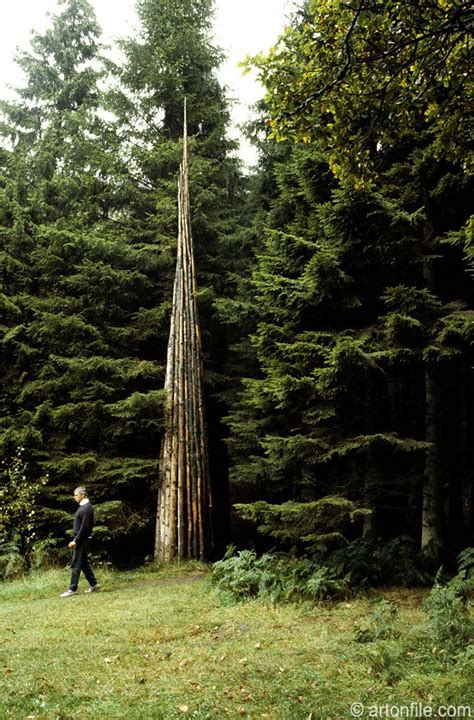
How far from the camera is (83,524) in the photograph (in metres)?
7.80

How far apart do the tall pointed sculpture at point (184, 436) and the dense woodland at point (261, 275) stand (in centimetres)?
39

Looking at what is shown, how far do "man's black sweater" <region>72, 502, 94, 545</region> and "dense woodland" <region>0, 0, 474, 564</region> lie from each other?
1818 millimetres

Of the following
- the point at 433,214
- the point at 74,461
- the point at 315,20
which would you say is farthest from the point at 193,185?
the point at 315,20

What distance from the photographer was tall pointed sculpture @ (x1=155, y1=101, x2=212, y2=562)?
402 inches

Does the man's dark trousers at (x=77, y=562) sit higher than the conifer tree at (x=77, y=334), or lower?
lower

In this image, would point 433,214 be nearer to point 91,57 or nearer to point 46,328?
point 46,328

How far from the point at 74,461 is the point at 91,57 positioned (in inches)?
503

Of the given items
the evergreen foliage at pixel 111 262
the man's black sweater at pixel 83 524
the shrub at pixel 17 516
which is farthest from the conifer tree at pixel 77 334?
the man's black sweater at pixel 83 524

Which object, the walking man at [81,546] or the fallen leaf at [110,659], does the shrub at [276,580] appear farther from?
the fallen leaf at [110,659]

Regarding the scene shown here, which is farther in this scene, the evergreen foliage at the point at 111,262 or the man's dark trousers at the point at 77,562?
the evergreen foliage at the point at 111,262

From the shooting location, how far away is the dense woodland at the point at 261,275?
4.62 meters

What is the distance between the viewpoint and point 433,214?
795 centimetres

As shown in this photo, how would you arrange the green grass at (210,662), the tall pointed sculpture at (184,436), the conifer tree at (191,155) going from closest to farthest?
the green grass at (210,662) < the tall pointed sculpture at (184,436) < the conifer tree at (191,155)

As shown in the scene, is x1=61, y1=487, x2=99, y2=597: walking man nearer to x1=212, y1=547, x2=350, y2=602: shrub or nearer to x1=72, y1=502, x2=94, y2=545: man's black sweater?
x1=72, y1=502, x2=94, y2=545: man's black sweater
